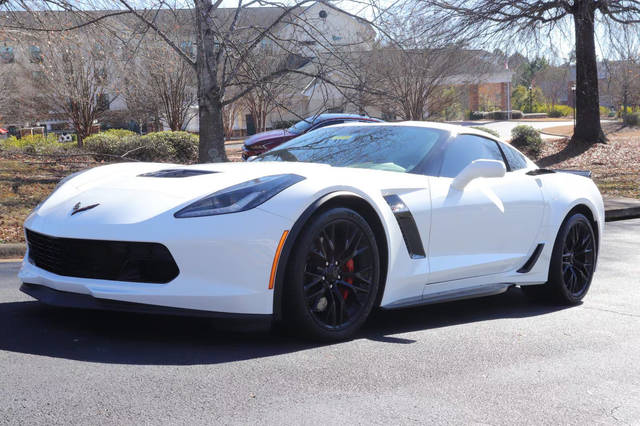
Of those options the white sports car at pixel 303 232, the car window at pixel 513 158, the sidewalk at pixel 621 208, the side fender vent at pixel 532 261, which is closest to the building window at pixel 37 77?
the sidewalk at pixel 621 208

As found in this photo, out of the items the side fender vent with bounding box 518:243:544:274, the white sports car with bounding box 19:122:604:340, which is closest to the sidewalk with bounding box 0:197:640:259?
the side fender vent with bounding box 518:243:544:274

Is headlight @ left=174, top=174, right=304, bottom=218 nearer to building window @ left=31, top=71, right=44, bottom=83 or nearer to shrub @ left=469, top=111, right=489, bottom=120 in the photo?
building window @ left=31, top=71, right=44, bottom=83

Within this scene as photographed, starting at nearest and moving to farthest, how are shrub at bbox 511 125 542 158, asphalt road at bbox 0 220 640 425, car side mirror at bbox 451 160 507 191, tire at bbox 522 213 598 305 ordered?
asphalt road at bbox 0 220 640 425
car side mirror at bbox 451 160 507 191
tire at bbox 522 213 598 305
shrub at bbox 511 125 542 158

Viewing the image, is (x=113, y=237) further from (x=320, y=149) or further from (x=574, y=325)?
(x=574, y=325)

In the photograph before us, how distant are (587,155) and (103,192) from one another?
21.3m

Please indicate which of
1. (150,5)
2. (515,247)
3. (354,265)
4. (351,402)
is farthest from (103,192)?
(150,5)

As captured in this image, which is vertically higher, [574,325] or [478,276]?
[478,276]

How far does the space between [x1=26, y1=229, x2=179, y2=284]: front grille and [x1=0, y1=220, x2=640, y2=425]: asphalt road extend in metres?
0.40

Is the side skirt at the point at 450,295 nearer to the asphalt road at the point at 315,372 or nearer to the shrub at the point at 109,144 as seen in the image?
the asphalt road at the point at 315,372

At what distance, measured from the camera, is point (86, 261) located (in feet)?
13.8

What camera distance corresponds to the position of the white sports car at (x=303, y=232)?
13.5 ft

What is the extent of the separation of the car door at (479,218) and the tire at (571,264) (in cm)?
36

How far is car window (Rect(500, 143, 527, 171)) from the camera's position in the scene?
6.12 metres

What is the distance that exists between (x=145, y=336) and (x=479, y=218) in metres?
2.38
